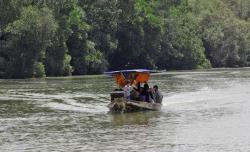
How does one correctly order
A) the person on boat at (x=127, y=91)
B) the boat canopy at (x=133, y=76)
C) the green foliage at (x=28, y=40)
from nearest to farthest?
the person on boat at (x=127, y=91)
the boat canopy at (x=133, y=76)
the green foliage at (x=28, y=40)

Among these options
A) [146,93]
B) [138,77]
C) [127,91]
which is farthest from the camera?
[138,77]

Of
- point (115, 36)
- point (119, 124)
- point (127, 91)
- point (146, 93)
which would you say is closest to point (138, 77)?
point (146, 93)

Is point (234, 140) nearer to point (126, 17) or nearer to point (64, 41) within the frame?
point (64, 41)

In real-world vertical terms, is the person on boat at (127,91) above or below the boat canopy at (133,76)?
below

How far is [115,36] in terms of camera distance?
322 feet

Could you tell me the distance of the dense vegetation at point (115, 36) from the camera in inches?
A: 3024

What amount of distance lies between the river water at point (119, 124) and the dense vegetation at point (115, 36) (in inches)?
1121

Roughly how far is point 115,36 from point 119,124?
67748 millimetres

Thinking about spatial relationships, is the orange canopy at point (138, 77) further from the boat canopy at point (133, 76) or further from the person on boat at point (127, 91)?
the person on boat at point (127, 91)

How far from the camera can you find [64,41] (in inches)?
3246

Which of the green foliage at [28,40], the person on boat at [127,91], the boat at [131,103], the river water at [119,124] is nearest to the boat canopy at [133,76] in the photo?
the boat at [131,103]

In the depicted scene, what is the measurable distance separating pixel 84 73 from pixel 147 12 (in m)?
20.0

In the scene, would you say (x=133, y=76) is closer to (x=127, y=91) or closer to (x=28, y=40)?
(x=127, y=91)

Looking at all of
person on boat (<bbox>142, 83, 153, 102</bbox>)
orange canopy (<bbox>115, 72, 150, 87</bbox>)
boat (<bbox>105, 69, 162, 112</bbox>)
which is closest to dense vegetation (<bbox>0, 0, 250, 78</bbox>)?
orange canopy (<bbox>115, 72, 150, 87</bbox>)
